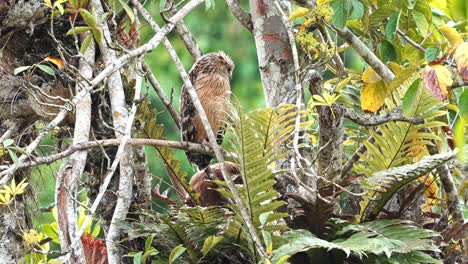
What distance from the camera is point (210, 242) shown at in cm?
255

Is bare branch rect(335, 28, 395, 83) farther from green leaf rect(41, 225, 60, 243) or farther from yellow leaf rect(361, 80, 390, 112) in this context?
green leaf rect(41, 225, 60, 243)

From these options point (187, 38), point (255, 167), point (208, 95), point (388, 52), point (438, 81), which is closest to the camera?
point (438, 81)

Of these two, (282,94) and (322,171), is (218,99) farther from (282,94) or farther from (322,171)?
(322,171)

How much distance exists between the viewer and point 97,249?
10.0 ft

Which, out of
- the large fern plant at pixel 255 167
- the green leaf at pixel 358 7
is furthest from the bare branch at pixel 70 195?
the green leaf at pixel 358 7

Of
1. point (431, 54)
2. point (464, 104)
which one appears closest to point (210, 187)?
point (431, 54)

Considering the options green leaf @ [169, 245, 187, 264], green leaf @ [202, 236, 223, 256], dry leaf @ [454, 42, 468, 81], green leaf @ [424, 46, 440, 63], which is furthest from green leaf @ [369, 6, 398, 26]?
green leaf @ [169, 245, 187, 264]

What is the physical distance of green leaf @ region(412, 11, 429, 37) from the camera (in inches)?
108

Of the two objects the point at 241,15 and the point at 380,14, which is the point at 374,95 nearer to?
the point at 380,14

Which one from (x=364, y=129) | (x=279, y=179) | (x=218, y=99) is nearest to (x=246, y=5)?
(x=218, y=99)

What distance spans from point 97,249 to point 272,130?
1004mm

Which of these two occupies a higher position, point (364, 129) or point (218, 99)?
point (218, 99)

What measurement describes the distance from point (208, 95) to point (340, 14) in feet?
6.02

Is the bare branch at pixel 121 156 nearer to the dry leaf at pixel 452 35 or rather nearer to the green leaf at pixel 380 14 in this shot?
the green leaf at pixel 380 14
